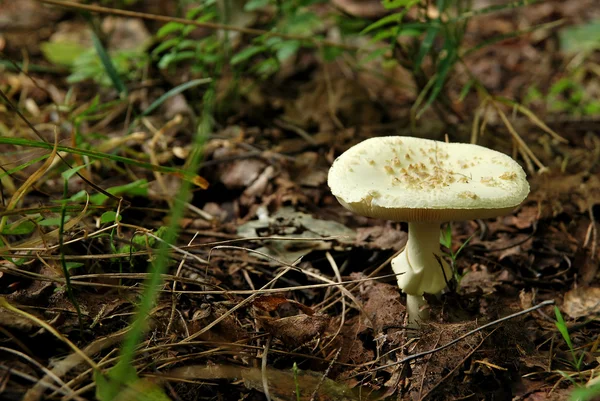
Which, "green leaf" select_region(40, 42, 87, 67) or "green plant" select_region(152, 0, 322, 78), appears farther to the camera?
"green leaf" select_region(40, 42, 87, 67)

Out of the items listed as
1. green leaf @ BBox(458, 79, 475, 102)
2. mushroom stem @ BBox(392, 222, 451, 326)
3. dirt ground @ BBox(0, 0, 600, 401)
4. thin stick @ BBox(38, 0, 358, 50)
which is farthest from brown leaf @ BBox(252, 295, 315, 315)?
green leaf @ BBox(458, 79, 475, 102)

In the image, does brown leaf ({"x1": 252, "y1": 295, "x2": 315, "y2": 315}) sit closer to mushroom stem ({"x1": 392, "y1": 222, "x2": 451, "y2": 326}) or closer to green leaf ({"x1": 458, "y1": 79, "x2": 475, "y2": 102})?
mushroom stem ({"x1": 392, "y1": 222, "x2": 451, "y2": 326})

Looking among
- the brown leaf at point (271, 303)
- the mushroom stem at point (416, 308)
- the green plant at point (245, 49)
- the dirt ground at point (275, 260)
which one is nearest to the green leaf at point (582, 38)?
the dirt ground at point (275, 260)

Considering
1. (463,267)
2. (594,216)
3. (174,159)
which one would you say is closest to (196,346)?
(463,267)

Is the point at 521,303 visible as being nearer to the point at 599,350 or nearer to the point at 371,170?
the point at 599,350

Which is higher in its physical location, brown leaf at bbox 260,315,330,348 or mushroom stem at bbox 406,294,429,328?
brown leaf at bbox 260,315,330,348

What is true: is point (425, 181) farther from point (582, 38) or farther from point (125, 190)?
point (582, 38)

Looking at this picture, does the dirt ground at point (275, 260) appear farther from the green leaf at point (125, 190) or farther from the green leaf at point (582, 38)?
the green leaf at point (582, 38)
